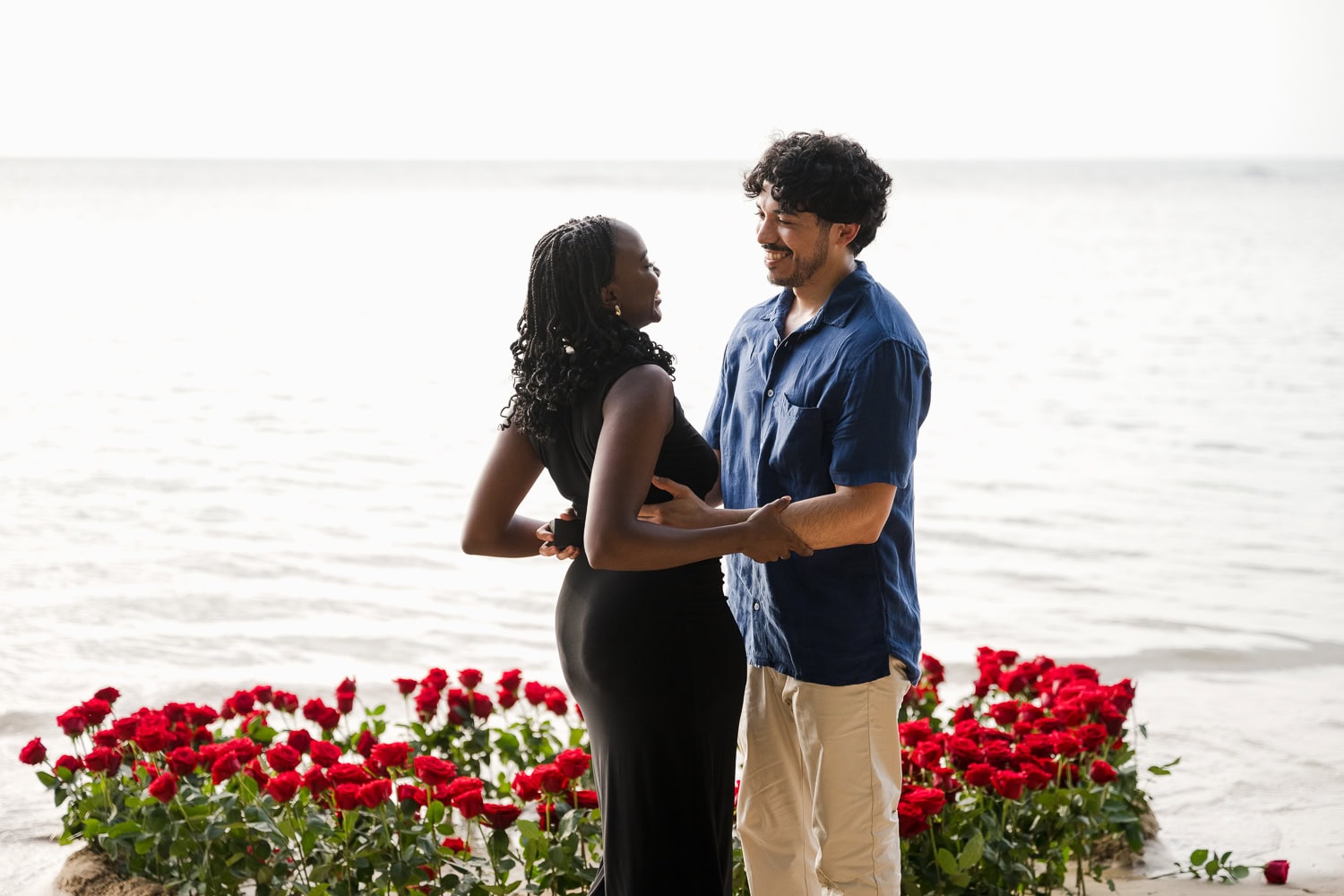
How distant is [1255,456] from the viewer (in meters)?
12.7

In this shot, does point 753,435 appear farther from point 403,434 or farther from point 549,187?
point 549,187

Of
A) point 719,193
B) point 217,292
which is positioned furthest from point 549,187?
point 217,292

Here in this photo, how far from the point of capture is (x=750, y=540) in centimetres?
264

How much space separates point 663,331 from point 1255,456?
433 inches

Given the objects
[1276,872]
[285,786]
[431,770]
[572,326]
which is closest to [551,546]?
[572,326]

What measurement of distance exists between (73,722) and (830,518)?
2386 mm

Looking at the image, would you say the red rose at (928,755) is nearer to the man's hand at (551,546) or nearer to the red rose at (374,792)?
the man's hand at (551,546)

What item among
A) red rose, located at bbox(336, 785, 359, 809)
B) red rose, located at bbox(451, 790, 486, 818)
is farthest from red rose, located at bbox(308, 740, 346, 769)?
red rose, located at bbox(451, 790, 486, 818)

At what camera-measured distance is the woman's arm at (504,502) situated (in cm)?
284

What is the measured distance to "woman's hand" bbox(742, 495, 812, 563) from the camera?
8.69ft

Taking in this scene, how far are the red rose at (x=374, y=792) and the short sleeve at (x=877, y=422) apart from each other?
1.36m

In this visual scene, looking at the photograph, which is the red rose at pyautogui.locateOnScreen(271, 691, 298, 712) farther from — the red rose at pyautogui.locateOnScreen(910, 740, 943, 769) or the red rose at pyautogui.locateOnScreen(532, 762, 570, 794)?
the red rose at pyautogui.locateOnScreen(910, 740, 943, 769)

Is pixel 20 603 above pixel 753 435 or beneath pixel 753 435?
beneath

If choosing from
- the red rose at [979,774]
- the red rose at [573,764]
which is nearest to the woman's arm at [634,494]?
the red rose at [573,764]
